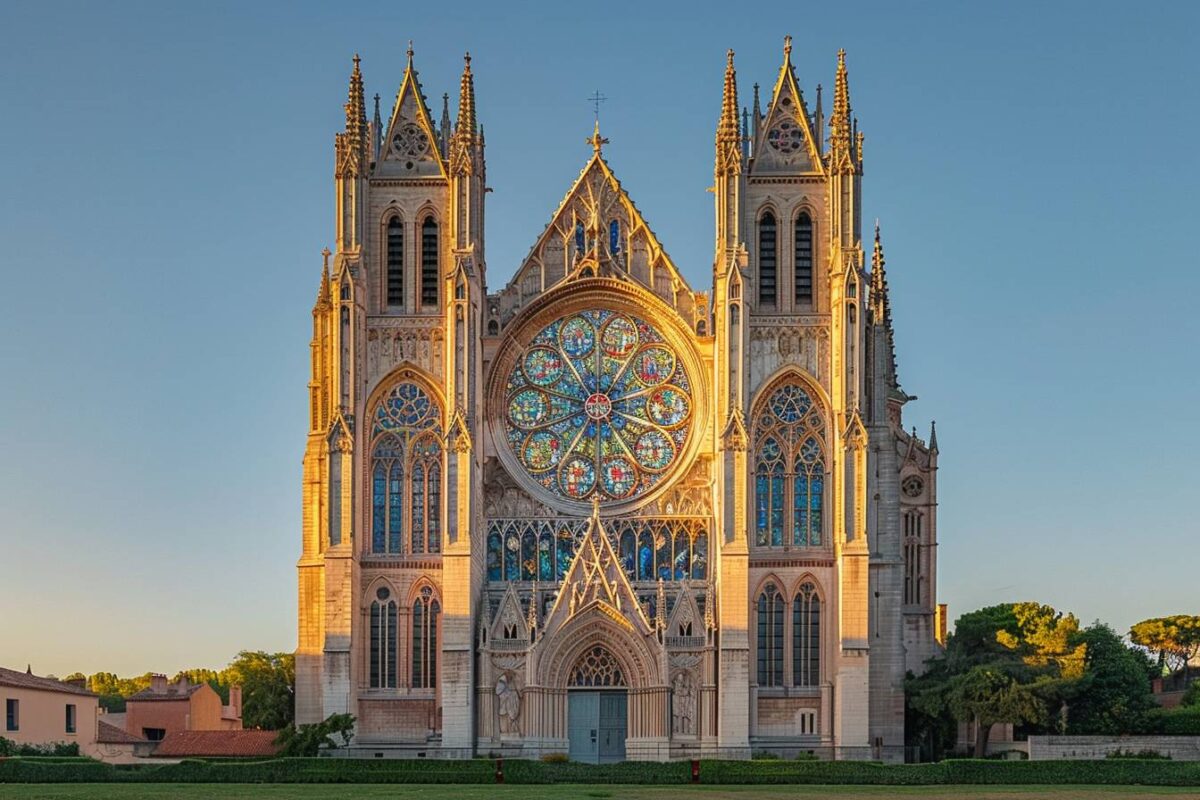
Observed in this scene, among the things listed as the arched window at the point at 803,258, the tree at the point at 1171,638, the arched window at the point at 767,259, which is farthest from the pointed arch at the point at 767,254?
the tree at the point at 1171,638

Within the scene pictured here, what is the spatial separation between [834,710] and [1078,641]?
11.3 meters

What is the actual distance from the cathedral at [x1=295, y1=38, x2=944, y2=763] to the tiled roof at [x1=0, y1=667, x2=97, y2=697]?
10805mm

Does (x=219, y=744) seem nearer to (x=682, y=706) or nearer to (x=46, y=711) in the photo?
(x=46, y=711)

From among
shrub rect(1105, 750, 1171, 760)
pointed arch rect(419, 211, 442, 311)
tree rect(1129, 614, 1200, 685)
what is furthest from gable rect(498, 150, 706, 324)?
tree rect(1129, 614, 1200, 685)

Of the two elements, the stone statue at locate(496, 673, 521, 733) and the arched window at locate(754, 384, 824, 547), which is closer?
the stone statue at locate(496, 673, 521, 733)

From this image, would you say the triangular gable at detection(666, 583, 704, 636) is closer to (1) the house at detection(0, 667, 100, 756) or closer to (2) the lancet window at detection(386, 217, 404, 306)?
(2) the lancet window at detection(386, 217, 404, 306)

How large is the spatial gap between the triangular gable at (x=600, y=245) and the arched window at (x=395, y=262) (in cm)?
461

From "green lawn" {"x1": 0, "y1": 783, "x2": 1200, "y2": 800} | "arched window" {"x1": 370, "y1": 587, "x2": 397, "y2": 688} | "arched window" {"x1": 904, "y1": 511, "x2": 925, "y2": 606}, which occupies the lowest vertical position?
"green lawn" {"x1": 0, "y1": 783, "x2": 1200, "y2": 800}

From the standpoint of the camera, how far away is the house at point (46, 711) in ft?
232

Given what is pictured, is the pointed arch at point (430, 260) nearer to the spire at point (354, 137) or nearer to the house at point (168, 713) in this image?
the spire at point (354, 137)

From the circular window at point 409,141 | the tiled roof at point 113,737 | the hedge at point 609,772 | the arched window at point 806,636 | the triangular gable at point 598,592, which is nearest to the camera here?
the hedge at point 609,772

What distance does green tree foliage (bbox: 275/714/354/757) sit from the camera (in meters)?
Answer: 66.6

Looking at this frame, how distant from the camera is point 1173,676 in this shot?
10531 cm

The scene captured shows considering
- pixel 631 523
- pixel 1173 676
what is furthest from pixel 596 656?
pixel 1173 676
